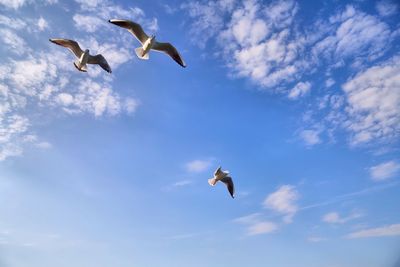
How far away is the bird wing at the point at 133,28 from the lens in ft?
73.7

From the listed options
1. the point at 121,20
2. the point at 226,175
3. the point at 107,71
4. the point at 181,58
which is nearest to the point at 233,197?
the point at 226,175

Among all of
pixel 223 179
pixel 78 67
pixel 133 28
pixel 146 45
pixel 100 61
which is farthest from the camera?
pixel 223 179

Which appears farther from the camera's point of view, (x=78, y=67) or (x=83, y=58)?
(x=83, y=58)

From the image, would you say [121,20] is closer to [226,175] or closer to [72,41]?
[72,41]

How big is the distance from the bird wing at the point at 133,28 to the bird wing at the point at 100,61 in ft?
8.46

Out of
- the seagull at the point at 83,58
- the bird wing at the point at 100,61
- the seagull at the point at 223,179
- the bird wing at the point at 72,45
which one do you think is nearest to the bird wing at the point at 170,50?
the bird wing at the point at 100,61

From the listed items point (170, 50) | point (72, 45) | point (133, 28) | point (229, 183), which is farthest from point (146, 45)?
point (229, 183)

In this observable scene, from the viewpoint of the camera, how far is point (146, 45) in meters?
23.5

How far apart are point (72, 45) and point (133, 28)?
417 cm

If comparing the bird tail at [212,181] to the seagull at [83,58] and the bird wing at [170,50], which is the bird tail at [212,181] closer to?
the bird wing at [170,50]

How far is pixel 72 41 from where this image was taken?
78.8 ft

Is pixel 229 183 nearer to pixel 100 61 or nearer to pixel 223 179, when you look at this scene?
pixel 223 179

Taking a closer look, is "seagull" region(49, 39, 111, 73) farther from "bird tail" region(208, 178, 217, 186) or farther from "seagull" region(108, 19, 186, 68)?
"bird tail" region(208, 178, 217, 186)

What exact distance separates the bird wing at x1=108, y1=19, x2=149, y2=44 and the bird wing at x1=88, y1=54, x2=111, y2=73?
2.58 meters
